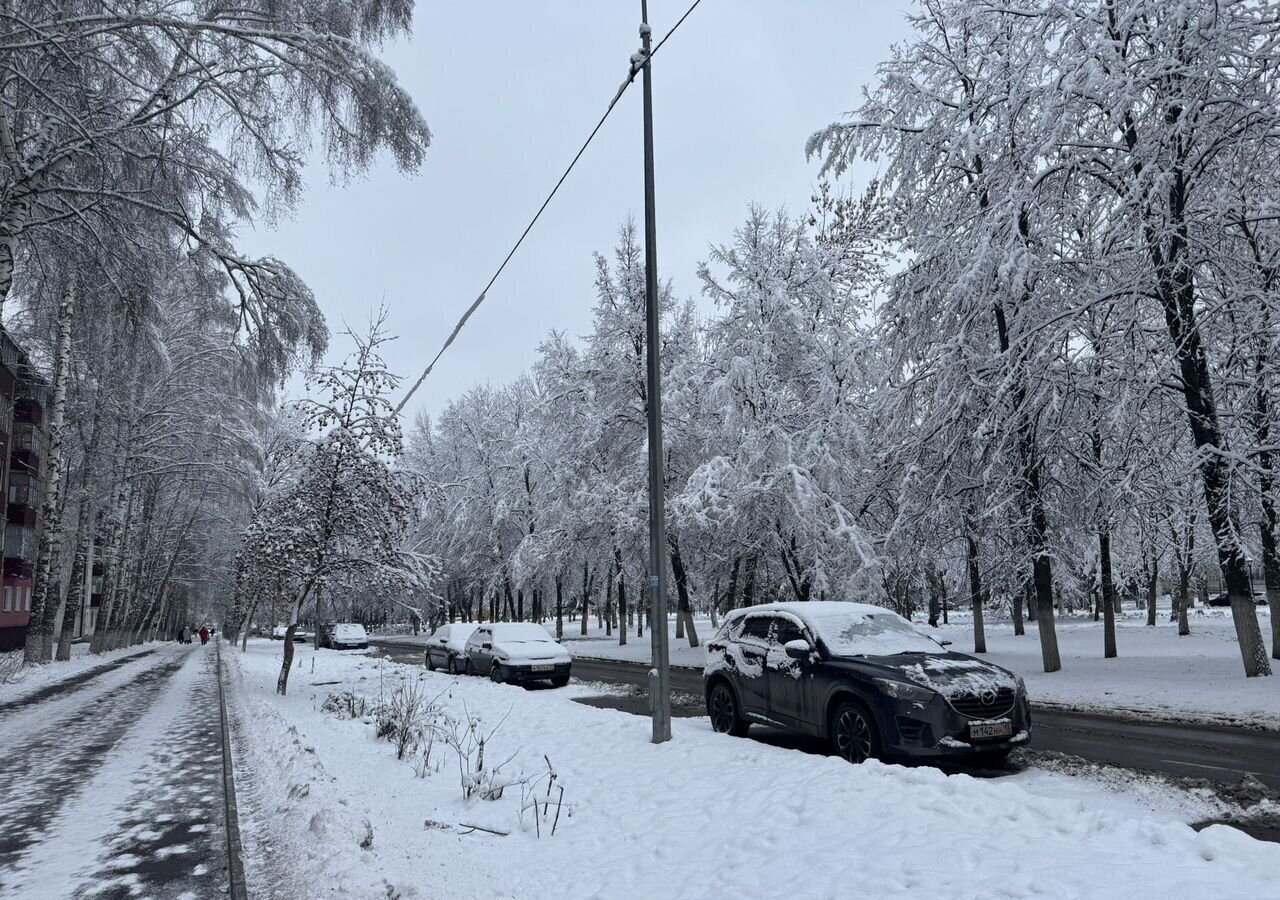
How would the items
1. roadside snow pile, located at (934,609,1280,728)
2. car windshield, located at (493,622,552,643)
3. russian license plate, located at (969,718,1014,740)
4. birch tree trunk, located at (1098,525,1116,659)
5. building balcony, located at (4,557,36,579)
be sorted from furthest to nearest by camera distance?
building balcony, located at (4,557,36,579), birch tree trunk, located at (1098,525,1116,659), car windshield, located at (493,622,552,643), roadside snow pile, located at (934,609,1280,728), russian license plate, located at (969,718,1014,740)

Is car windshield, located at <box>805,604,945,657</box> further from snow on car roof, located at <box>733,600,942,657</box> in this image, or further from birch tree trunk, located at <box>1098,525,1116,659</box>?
birch tree trunk, located at <box>1098,525,1116,659</box>

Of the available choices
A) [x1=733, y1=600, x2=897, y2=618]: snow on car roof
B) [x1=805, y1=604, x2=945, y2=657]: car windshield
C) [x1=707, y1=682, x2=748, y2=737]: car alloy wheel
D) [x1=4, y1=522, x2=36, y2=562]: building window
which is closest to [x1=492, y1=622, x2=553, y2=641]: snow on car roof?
[x1=707, y1=682, x2=748, y2=737]: car alloy wheel

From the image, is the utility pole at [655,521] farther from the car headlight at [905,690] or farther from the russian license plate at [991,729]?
the russian license plate at [991,729]

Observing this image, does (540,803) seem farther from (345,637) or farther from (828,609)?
(345,637)

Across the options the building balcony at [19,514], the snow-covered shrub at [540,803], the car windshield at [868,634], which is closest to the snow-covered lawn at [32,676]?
the snow-covered shrub at [540,803]

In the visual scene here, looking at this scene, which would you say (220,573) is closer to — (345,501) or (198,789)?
(345,501)

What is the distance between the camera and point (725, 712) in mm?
10117

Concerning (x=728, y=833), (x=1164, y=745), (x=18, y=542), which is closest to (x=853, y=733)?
(x=728, y=833)

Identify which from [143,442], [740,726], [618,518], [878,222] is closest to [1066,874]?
[740,726]

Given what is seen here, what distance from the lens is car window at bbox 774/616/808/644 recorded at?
9.12m

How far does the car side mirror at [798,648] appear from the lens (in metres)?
8.59

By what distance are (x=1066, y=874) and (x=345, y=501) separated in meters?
14.3

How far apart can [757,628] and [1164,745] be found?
5094mm

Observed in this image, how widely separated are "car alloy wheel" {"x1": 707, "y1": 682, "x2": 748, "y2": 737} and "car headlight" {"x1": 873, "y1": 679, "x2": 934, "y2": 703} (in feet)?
8.93
